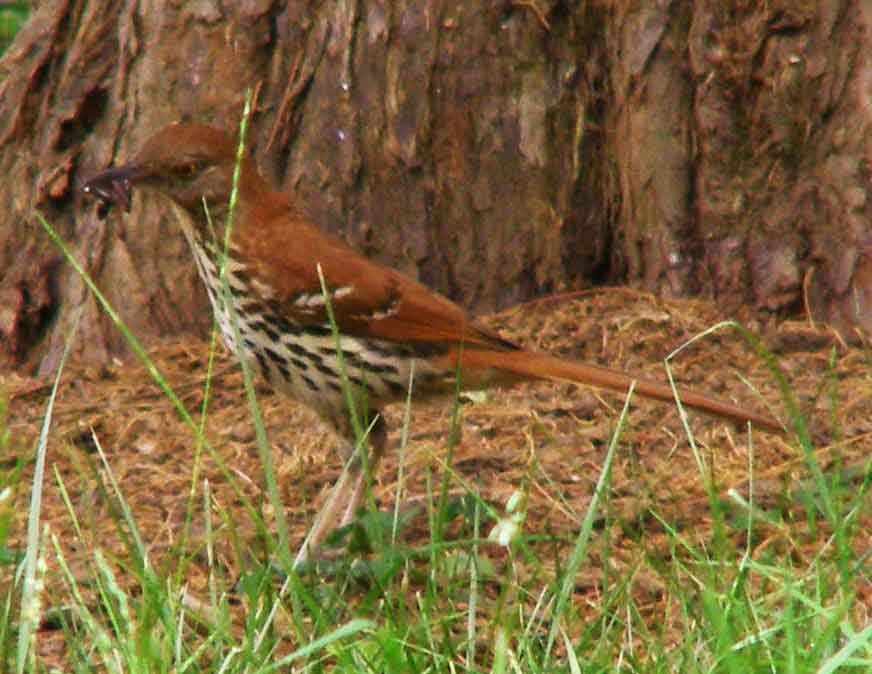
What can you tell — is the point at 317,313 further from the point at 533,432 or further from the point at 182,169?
the point at 533,432

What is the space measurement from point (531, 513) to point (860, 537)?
0.80 meters

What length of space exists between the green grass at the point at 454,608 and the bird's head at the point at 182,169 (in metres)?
0.88

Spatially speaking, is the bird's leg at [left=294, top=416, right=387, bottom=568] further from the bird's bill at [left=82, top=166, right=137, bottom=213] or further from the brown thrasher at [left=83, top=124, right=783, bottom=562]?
the bird's bill at [left=82, top=166, right=137, bottom=213]

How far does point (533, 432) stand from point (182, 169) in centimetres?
118

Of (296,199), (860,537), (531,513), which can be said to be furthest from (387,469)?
(860,537)

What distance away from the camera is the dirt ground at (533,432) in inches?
191

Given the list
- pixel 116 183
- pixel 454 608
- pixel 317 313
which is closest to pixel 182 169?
pixel 116 183

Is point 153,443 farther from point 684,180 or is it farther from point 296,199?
point 684,180

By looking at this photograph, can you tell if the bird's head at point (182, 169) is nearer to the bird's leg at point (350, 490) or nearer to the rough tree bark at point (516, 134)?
the bird's leg at point (350, 490)

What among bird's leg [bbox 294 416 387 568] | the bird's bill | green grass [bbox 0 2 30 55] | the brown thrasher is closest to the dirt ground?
bird's leg [bbox 294 416 387 568]

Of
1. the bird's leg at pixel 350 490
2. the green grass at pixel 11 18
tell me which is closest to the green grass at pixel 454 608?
the bird's leg at pixel 350 490

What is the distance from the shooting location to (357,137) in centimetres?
584

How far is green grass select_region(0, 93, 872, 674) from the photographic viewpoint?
3318 millimetres

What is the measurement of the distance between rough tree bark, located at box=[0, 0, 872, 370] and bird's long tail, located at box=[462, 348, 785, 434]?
1.06 metres
